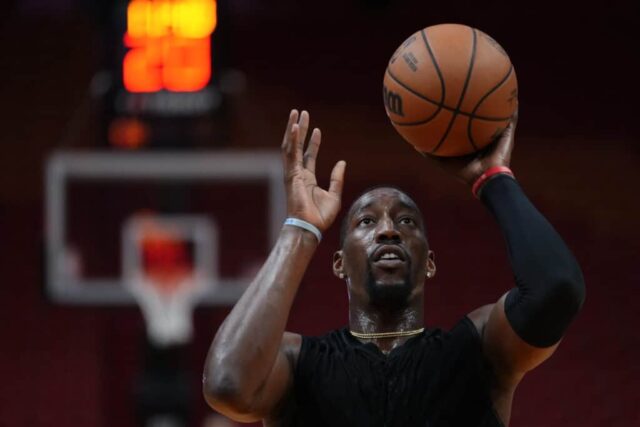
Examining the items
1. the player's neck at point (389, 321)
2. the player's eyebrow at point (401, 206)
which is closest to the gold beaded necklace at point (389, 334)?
the player's neck at point (389, 321)

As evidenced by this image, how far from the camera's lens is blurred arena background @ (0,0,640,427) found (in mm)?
6828

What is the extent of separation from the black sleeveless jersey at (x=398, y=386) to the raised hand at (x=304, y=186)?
36 cm

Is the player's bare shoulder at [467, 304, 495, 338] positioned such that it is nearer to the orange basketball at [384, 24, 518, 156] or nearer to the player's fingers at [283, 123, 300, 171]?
the orange basketball at [384, 24, 518, 156]

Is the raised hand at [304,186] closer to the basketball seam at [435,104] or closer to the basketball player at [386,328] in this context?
the basketball player at [386,328]

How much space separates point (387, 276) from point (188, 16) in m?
3.62

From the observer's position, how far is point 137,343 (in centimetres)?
715

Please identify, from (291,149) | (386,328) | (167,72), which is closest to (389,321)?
(386,328)

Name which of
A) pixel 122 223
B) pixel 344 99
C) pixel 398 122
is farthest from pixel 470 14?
pixel 398 122

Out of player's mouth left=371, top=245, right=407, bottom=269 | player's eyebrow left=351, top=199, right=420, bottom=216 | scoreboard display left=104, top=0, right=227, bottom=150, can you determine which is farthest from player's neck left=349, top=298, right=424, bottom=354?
scoreboard display left=104, top=0, right=227, bottom=150

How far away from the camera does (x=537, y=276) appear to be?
2.75 metres

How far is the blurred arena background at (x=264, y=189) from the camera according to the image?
22.4 ft

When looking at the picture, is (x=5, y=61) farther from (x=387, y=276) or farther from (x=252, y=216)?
(x=387, y=276)

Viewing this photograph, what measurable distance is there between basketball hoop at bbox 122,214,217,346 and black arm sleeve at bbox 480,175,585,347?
3868 mm

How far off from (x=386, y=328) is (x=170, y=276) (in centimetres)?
354
